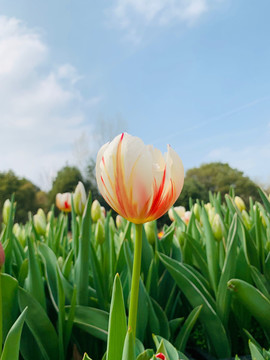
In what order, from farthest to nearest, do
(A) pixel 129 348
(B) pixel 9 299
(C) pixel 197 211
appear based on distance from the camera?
(C) pixel 197 211 → (B) pixel 9 299 → (A) pixel 129 348

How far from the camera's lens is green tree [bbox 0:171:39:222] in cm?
1304

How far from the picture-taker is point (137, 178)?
0.53 metres

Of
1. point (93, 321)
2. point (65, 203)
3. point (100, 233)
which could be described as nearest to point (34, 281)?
point (93, 321)

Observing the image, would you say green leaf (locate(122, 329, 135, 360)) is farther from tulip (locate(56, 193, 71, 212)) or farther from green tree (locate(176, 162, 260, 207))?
green tree (locate(176, 162, 260, 207))

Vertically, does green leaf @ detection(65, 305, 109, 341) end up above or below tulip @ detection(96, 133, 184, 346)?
below

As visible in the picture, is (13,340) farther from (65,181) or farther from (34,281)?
(65,181)

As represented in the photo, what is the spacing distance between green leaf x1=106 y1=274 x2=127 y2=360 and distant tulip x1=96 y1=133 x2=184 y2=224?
0.12 meters

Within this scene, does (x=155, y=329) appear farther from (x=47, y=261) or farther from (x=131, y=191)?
(x=131, y=191)

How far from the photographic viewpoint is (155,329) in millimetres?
1010

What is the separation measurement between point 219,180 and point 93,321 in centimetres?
1369

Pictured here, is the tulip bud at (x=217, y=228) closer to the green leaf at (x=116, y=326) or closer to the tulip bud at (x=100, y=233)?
the tulip bud at (x=100, y=233)

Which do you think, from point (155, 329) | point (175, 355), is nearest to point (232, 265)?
point (155, 329)

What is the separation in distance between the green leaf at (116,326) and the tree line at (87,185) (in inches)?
431

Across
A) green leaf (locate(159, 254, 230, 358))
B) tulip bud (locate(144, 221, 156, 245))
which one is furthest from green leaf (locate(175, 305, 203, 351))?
tulip bud (locate(144, 221, 156, 245))
